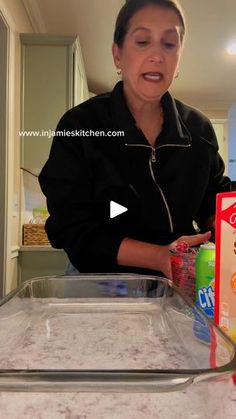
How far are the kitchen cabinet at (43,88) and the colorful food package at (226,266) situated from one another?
195 cm

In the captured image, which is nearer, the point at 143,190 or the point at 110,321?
the point at 110,321

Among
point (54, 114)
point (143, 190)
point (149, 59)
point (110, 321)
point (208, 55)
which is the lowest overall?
point (110, 321)

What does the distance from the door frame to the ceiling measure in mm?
292

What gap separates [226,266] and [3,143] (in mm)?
1774

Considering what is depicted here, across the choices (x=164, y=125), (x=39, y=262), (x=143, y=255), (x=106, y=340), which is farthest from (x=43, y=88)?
(x=106, y=340)

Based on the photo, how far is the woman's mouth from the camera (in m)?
0.85

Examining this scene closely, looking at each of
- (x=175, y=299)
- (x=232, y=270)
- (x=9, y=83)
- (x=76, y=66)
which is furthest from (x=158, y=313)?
(x=76, y=66)

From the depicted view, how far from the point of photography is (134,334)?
1.37 feet

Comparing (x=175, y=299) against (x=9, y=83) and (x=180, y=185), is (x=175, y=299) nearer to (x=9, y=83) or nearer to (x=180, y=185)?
(x=180, y=185)

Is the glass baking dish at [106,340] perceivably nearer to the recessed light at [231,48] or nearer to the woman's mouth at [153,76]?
the woman's mouth at [153,76]

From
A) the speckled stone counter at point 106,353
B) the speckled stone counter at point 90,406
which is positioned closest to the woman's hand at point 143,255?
the speckled stone counter at point 106,353

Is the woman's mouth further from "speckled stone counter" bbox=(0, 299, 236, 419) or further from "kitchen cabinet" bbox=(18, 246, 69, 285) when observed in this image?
"kitchen cabinet" bbox=(18, 246, 69, 285)

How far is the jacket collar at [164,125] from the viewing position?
805 millimetres

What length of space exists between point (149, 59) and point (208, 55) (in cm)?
226
